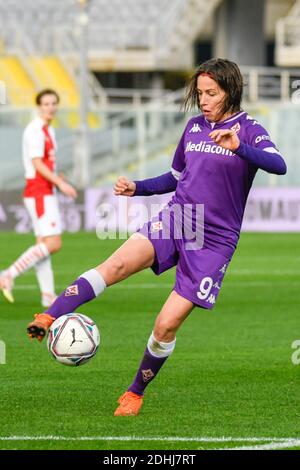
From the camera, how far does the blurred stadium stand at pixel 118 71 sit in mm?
32875

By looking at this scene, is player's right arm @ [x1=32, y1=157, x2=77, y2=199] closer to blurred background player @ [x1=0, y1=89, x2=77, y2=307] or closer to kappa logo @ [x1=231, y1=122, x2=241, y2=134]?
blurred background player @ [x1=0, y1=89, x2=77, y2=307]

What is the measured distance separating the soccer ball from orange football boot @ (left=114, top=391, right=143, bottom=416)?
42cm

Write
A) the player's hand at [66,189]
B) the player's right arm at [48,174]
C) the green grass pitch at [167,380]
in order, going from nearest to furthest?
the green grass pitch at [167,380] → the player's hand at [66,189] → the player's right arm at [48,174]

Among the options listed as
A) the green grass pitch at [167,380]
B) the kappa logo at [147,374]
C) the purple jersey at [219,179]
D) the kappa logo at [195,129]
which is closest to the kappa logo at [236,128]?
the purple jersey at [219,179]

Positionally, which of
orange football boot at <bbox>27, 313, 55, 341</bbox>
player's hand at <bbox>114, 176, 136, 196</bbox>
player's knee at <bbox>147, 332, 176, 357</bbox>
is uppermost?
player's hand at <bbox>114, 176, 136, 196</bbox>

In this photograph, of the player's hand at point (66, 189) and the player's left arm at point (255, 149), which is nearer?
the player's left arm at point (255, 149)

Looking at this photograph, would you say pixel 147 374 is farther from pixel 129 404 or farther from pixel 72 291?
pixel 72 291

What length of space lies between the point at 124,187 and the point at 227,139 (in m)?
1.04

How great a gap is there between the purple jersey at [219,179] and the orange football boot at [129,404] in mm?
1022

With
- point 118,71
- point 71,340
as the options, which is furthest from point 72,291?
point 118,71

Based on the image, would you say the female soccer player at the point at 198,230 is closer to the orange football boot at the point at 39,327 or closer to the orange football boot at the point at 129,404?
the orange football boot at the point at 129,404

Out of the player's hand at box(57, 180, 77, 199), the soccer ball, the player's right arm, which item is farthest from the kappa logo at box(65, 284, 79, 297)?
the player's right arm

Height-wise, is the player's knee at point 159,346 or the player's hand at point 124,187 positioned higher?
the player's hand at point 124,187

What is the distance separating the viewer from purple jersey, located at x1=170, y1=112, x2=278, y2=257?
25.6 feet
